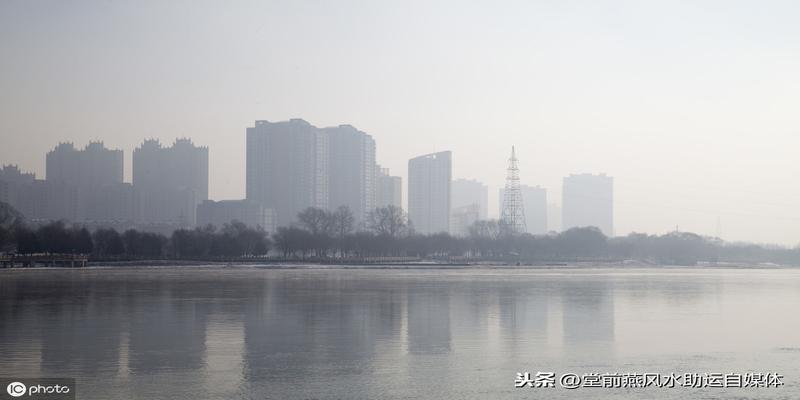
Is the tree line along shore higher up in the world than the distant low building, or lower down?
lower down

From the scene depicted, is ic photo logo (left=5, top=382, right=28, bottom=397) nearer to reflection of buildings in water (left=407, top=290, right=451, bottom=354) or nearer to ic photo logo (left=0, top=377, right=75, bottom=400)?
ic photo logo (left=0, top=377, right=75, bottom=400)

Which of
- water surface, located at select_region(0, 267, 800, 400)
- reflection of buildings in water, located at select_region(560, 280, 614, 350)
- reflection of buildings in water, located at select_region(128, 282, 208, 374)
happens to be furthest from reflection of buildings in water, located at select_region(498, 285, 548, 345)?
reflection of buildings in water, located at select_region(128, 282, 208, 374)

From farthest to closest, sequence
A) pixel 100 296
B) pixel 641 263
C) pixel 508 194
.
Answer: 1. pixel 641 263
2. pixel 508 194
3. pixel 100 296

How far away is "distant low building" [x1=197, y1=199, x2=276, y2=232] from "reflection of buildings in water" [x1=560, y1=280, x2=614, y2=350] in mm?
154169

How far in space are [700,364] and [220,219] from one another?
18220 centimetres

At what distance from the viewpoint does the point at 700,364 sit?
15.8 meters

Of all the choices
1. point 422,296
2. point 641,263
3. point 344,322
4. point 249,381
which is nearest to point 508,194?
point 641,263

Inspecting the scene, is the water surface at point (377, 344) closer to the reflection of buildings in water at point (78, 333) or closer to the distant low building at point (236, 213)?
the reflection of buildings in water at point (78, 333)

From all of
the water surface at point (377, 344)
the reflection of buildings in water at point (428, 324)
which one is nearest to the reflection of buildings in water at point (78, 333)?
the water surface at point (377, 344)

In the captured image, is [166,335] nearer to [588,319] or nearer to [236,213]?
[588,319]

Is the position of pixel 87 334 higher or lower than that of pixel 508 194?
lower

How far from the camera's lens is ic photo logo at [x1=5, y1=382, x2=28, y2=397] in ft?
39.9

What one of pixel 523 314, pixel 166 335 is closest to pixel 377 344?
pixel 166 335

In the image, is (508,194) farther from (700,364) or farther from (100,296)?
(700,364)
